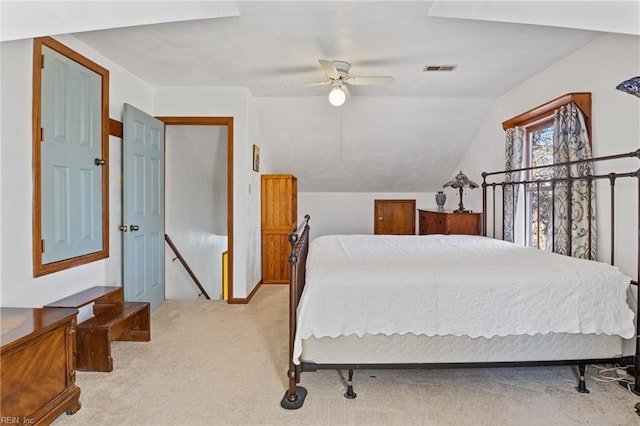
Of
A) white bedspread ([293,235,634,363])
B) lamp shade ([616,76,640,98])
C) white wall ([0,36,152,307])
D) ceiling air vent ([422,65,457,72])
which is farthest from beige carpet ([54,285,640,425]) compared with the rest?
ceiling air vent ([422,65,457,72])

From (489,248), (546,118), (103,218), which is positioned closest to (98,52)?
(103,218)

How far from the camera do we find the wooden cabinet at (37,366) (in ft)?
5.51

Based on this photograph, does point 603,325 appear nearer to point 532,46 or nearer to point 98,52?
point 532,46

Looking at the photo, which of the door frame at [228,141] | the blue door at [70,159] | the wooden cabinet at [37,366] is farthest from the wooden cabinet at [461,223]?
the wooden cabinet at [37,366]

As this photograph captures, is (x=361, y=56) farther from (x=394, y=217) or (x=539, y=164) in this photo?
(x=394, y=217)

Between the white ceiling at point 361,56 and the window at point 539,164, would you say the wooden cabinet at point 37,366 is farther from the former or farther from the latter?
the window at point 539,164

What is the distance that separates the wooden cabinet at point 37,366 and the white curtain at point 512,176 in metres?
3.93

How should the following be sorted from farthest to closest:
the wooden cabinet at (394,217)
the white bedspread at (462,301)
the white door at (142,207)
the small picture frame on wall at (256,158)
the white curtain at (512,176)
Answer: the wooden cabinet at (394,217) → the small picture frame on wall at (256,158) → the white curtain at (512,176) → the white door at (142,207) → the white bedspread at (462,301)

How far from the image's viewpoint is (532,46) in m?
3.04

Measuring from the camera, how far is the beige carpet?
2.03 m

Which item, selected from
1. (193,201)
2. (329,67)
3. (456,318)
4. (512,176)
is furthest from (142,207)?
(512,176)

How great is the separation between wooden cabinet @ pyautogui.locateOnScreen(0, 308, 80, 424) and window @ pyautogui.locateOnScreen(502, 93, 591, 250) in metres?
3.73

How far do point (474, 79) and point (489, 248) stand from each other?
1888 millimetres

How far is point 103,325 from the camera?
258 cm
